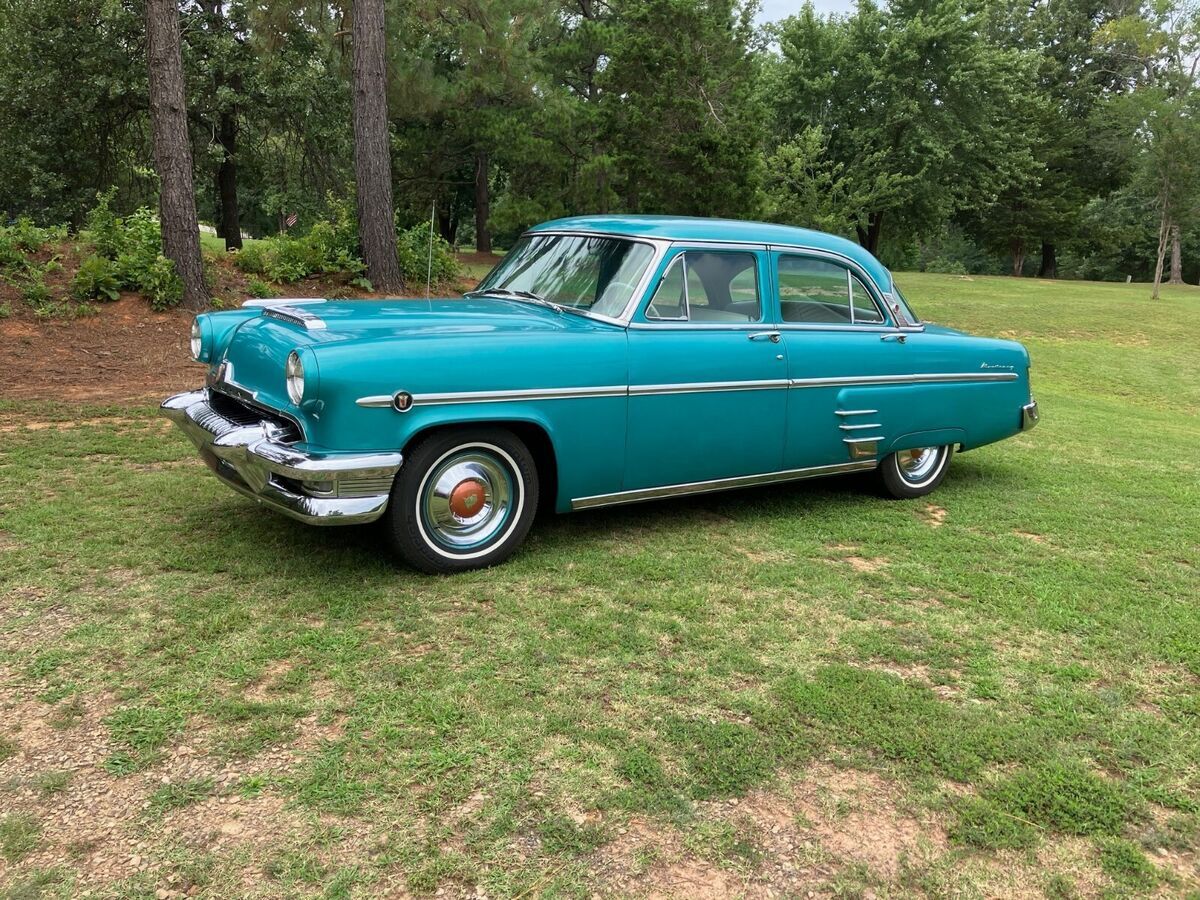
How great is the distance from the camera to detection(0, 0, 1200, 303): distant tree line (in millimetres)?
18453

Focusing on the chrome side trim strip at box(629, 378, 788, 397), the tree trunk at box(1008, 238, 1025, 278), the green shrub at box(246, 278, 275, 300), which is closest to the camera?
the chrome side trim strip at box(629, 378, 788, 397)

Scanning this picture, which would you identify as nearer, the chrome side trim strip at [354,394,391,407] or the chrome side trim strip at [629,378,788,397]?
the chrome side trim strip at [354,394,391,407]

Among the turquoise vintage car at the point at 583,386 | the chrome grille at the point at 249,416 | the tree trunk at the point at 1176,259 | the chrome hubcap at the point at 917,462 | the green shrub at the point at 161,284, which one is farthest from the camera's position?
the tree trunk at the point at 1176,259

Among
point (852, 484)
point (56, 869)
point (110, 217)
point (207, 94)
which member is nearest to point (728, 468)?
point (852, 484)

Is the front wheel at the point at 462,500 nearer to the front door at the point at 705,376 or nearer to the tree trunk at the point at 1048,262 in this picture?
the front door at the point at 705,376

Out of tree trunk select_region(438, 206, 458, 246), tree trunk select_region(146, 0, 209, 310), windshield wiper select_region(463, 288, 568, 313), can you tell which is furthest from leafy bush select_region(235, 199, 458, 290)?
tree trunk select_region(438, 206, 458, 246)

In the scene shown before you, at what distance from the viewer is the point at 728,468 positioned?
4.82 metres

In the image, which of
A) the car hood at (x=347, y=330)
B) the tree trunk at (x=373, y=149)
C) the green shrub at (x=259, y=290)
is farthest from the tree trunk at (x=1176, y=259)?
the car hood at (x=347, y=330)

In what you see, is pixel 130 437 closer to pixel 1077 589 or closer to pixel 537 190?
pixel 1077 589

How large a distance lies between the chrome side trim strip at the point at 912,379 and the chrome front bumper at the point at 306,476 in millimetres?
2486

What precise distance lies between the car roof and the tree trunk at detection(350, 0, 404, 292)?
685 centimetres

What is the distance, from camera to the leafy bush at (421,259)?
1262 centimetres

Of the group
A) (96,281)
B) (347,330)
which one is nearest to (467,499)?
(347,330)

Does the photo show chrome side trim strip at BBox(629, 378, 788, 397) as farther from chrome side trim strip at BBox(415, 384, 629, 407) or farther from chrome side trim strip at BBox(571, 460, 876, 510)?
chrome side trim strip at BBox(571, 460, 876, 510)
